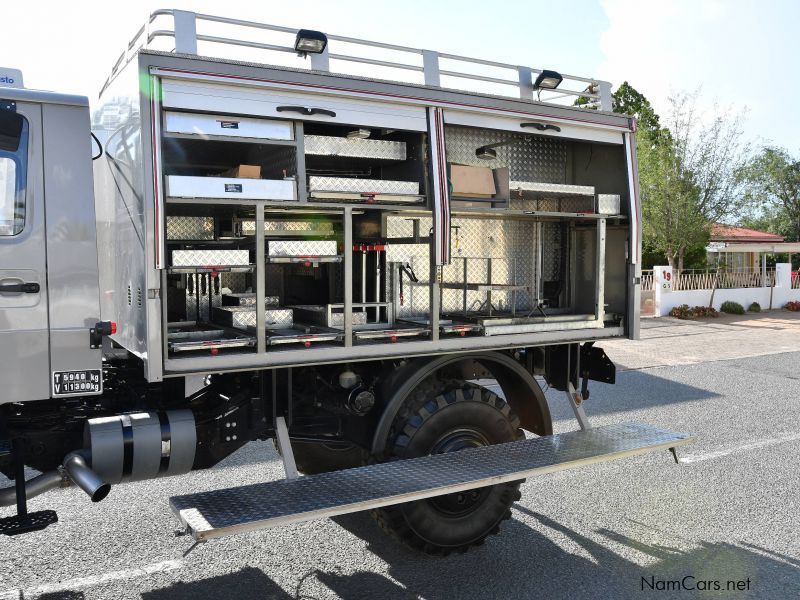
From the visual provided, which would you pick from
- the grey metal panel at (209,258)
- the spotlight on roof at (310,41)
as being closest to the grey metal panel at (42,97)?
the grey metal panel at (209,258)

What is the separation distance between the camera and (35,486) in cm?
408

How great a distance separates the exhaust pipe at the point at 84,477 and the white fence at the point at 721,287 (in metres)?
21.5

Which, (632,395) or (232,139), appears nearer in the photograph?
(232,139)

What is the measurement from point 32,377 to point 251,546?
2001 mm

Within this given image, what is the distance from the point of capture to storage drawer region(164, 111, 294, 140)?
4121mm

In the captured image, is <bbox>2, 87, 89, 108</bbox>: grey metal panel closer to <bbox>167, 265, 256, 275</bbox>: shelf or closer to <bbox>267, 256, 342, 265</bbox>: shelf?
<bbox>167, 265, 256, 275</bbox>: shelf

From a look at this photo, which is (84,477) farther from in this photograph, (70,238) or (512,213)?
(512,213)

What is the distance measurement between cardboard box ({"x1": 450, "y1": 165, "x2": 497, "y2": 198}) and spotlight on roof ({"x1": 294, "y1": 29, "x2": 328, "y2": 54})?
1191 mm

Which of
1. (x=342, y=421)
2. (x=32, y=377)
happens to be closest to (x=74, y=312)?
(x=32, y=377)

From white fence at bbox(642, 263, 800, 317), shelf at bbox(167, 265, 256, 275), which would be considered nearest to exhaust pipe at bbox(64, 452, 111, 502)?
shelf at bbox(167, 265, 256, 275)

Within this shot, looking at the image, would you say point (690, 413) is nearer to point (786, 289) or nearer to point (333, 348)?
point (333, 348)

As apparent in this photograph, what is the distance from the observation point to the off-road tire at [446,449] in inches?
192

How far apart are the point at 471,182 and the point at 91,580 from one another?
3569mm

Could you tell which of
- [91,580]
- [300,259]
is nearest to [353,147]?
[300,259]
